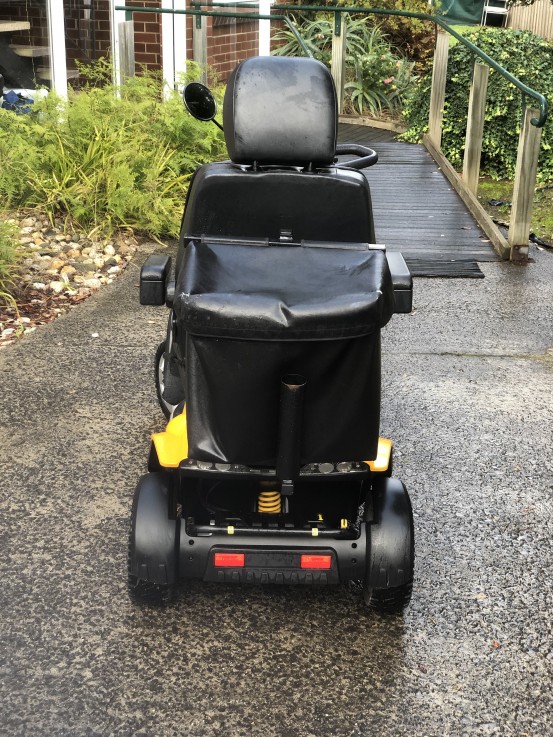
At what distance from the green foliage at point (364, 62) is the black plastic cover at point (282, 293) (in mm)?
11928

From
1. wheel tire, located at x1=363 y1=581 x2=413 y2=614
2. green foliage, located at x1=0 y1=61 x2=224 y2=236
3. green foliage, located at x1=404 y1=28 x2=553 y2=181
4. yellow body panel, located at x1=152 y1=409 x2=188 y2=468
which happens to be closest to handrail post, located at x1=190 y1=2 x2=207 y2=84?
green foliage, located at x1=404 y1=28 x2=553 y2=181

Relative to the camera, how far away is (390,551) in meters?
3.14

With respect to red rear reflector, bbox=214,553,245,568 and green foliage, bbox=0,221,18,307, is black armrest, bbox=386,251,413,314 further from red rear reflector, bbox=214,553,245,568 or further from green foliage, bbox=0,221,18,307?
green foliage, bbox=0,221,18,307

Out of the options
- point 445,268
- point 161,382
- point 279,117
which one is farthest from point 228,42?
point 279,117

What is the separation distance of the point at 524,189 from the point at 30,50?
5073mm

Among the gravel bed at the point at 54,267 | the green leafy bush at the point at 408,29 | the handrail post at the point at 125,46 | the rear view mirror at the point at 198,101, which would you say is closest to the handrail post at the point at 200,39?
the handrail post at the point at 125,46

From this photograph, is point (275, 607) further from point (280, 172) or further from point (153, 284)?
point (280, 172)

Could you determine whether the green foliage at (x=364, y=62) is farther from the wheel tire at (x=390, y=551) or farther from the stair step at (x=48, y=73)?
the wheel tire at (x=390, y=551)

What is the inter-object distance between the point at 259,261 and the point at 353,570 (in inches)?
40.3

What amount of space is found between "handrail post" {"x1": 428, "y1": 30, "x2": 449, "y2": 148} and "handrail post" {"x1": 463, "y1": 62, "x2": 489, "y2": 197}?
180 cm

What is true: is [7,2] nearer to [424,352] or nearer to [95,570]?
[424,352]

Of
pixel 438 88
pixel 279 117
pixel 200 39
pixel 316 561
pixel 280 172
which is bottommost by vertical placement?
pixel 316 561

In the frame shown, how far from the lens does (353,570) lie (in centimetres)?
316

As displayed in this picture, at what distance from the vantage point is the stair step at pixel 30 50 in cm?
959
